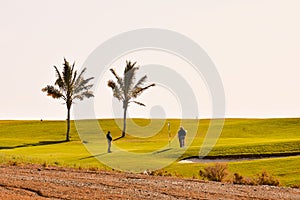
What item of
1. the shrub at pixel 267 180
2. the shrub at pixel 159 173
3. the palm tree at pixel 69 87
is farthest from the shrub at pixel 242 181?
the palm tree at pixel 69 87

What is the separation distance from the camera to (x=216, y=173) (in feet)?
110

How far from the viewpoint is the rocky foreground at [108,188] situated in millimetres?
21969

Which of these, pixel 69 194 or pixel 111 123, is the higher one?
pixel 111 123

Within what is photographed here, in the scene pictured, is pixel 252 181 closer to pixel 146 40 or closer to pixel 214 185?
pixel 214 185

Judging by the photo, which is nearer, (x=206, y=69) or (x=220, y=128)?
(x=206, y=69)

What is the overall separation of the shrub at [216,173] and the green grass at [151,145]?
2.05 metres

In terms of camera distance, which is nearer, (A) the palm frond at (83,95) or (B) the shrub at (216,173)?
(B) the shrub at (216,173)

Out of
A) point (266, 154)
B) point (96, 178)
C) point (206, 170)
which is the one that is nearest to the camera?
point (96, 178)

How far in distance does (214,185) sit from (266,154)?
1796cm

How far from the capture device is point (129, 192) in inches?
923

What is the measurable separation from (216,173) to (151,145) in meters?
26.4

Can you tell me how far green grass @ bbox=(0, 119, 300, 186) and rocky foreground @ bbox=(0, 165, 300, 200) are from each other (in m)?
5.84

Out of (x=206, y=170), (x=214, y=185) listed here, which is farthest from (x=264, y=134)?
(x=214, y=185)

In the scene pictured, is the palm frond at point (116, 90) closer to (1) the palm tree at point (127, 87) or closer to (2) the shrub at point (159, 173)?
(1) the palm tree at point (127, 87)
